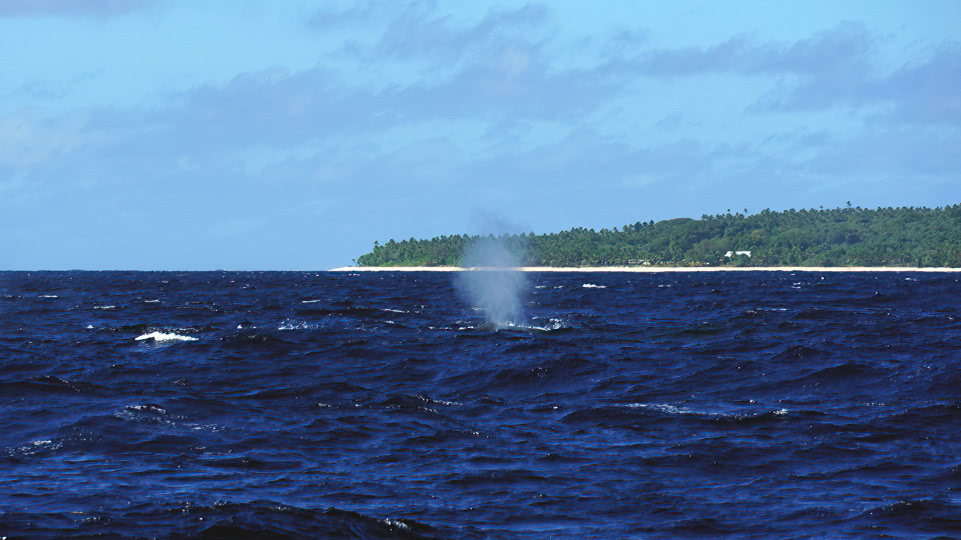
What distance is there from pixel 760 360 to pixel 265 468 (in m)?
19.9

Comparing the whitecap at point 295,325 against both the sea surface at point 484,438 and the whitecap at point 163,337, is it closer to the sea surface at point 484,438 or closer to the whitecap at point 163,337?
the whitecap at point 163,337

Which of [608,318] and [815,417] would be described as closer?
[815,417]

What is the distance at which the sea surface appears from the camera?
46.8ft

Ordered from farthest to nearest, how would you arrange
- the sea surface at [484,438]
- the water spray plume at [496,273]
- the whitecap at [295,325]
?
the water spray plume at [496,273], the whitecap at [295,325], the sea surface at [484,438]

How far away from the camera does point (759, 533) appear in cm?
1373

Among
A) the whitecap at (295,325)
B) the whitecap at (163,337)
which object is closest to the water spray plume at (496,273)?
the whitecap at (295,325)

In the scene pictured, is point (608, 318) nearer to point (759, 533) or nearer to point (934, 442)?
point (934, 442)

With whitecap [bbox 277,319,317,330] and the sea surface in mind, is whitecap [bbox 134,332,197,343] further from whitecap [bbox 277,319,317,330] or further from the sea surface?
whitecap [bbox 277,319,317,330]

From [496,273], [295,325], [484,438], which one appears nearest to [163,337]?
[295,325]

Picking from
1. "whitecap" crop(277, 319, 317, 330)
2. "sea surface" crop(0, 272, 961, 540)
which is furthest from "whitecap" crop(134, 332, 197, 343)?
"whitecap" crop(277, 319, 317, 330)

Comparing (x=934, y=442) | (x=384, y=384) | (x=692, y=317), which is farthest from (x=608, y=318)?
(x=934, y=442)

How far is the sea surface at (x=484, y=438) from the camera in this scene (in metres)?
14.3

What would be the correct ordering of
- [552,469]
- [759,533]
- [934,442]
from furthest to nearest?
[934,442]
[552,469]
[759,533]

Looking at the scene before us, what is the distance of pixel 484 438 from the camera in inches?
798
